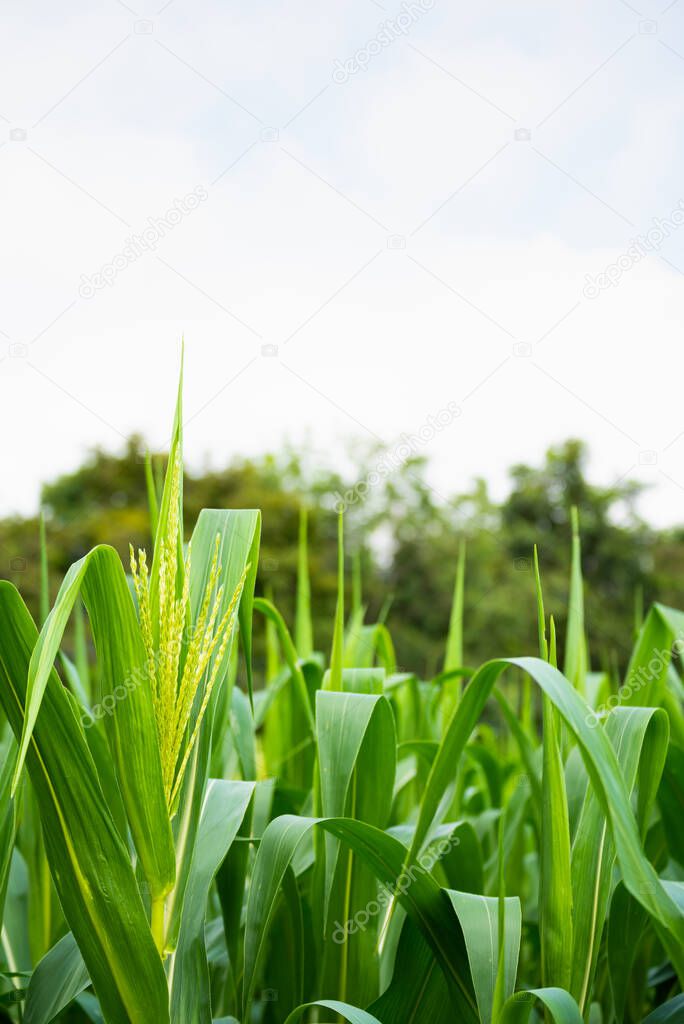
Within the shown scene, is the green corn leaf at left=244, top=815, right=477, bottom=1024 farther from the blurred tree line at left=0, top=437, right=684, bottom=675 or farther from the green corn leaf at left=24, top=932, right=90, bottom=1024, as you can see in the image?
the blurred tree line at left=0, top=437, right=684, bottom=675

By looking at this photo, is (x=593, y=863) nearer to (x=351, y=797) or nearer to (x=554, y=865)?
(x=554, y=865)

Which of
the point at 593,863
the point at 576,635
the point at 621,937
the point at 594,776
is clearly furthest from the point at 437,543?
the point at 594,776

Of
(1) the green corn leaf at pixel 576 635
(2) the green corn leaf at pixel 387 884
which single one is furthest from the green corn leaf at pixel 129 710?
(1) the green corn leaf at pixel 576 635

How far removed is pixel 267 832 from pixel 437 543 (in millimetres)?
13835

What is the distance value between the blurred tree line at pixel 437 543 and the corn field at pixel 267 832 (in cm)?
1080

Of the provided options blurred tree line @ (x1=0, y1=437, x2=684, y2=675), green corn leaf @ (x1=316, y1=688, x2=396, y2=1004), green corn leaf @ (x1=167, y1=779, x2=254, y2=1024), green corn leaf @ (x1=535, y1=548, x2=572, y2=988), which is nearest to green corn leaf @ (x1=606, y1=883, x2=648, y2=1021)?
green corn leaf @ (x1=535, y1=548, x2=572, y2=988)

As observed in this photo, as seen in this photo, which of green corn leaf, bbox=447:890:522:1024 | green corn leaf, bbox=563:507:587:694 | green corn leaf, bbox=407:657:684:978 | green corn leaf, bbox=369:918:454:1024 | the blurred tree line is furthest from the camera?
the blurred tree line

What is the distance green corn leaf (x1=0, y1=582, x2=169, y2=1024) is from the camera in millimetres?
625

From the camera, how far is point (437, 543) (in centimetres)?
1448

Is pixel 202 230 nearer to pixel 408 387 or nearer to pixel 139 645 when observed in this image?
pixel 408 387

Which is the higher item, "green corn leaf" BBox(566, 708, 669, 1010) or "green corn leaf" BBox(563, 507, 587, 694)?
"green corn leaf" BBox(563, 507, 587, 694)

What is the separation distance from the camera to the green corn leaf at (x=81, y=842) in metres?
0.62

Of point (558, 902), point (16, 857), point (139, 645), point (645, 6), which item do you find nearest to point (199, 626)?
point (139, 645)

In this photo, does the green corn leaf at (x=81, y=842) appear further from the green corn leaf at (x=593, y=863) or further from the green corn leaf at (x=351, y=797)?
the green corn leaf at (x=593, y=863)
